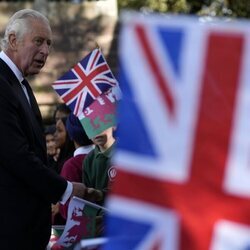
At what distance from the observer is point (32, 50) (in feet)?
11.7

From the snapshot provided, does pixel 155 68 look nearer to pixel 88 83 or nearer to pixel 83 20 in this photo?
pixel 88 83

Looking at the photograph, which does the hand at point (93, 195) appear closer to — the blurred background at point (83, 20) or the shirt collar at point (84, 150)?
the shirt collar at point (84, 150)

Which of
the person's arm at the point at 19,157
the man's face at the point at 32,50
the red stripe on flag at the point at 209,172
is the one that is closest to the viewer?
the red stripe on flag at the point at 209,172

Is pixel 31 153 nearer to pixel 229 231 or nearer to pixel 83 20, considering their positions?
pixel 229 231

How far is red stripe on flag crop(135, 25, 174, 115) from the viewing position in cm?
206

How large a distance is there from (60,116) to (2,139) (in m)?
2.75

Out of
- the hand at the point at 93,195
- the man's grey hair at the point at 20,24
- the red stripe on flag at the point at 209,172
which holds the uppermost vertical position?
the red stripe on flag at the point at 209,172

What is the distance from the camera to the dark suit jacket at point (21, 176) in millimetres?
3297

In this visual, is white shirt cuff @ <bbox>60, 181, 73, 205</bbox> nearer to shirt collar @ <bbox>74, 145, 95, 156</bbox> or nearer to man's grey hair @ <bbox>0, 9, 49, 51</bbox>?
man's grey hair @ <bbox>0, 9, 49, 51</bbox>

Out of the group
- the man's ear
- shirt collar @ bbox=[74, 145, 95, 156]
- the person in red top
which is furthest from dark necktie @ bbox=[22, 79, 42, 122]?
shirt collar @ bbox=[74, 145, 95, 156]

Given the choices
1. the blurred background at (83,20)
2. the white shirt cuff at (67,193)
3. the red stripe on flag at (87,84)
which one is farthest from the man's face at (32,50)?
the blurred background at (83,20)

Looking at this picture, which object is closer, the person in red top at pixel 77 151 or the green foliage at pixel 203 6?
the person in red top at pixel 77 151

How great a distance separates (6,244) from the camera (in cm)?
338

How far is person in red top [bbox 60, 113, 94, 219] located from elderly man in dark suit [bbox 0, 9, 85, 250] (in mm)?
749
